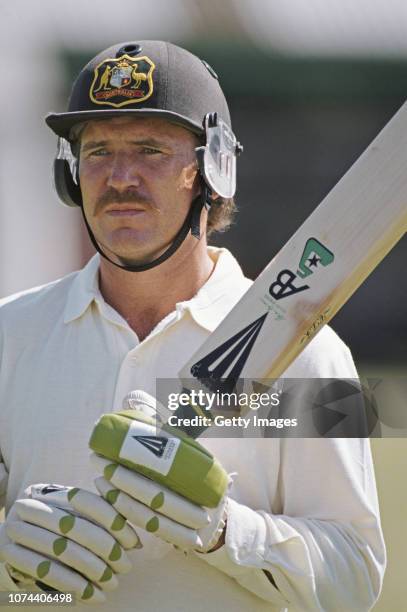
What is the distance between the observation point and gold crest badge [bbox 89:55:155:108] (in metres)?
2.51

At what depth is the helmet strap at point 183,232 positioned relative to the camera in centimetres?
251

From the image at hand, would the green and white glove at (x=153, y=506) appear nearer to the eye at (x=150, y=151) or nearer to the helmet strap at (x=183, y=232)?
the helmet strap at (x=183, y=232)

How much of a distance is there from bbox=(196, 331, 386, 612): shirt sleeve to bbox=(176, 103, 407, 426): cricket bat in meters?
0.24

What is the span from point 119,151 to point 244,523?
2.95ft

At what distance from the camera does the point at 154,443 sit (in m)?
2.10

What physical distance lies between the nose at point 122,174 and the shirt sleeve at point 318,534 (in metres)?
0.56

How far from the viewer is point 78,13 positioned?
906cm

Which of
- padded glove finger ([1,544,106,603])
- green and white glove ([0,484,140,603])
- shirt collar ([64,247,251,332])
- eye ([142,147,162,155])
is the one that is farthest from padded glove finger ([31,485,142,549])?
eye ([142,147,162,155])

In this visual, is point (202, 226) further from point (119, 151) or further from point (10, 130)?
point (10, 130)

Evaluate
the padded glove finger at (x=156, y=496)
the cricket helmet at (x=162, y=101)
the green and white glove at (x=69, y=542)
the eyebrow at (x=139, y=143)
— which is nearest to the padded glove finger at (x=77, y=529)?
the green and white glove at (x=69, y=542)

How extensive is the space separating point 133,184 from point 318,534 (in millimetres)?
880

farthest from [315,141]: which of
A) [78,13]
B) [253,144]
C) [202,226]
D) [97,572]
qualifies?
[97,572]

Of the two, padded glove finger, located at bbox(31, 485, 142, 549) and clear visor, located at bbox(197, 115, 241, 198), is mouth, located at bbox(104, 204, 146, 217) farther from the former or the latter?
padded glove finger, located at bbox(31, 485, 142, 549)

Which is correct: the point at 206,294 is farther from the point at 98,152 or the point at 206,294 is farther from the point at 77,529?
the point at 77,529
